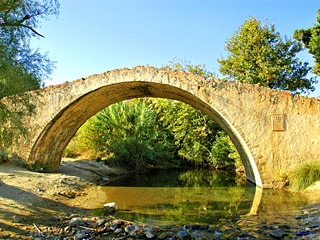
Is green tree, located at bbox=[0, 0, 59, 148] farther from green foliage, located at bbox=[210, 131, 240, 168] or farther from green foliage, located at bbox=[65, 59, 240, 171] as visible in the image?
green foliage, located at bbox=[210, 131, 240, 168]

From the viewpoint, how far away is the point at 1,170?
8562 mm

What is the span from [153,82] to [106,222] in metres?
5.10

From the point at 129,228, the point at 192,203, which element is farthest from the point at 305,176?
the point at 129,228

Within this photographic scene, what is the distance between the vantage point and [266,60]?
1683 centimetres

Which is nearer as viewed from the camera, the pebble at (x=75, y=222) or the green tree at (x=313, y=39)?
the pebble at (x=75, y=222)

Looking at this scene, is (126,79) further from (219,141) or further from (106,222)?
(219,141)

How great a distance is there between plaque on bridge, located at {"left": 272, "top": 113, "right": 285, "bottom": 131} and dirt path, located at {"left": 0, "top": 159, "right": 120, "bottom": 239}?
610 cm

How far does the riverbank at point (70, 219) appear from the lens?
461cm

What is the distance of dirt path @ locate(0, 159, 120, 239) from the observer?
15.9 feet

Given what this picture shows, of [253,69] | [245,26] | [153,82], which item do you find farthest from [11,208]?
[245,26]

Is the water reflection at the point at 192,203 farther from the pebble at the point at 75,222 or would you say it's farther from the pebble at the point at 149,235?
the pebble at the point at 75,222

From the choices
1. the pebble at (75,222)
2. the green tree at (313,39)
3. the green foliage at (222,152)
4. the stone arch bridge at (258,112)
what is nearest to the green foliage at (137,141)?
the green foliage at (222,152)

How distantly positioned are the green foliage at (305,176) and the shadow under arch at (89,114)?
A: 1.11 metres

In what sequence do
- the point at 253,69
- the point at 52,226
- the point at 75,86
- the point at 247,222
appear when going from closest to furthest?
the point at 52,226 → the point at 247,222 → the point at 75,86 → the point at 253,69
